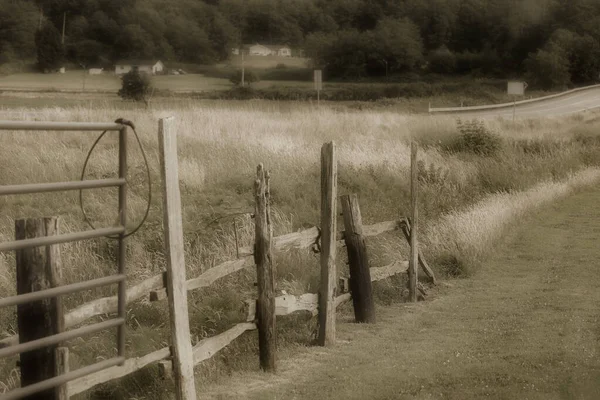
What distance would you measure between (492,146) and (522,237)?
31.4 ft

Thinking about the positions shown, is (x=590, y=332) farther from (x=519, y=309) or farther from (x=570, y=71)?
(x=570, y=71)

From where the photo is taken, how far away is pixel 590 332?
29.3ft

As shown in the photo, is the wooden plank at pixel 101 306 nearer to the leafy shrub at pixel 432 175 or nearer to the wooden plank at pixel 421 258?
the wooden plank at pixel 421 258

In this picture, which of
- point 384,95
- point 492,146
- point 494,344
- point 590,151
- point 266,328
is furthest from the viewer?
point 384,95

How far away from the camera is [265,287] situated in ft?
25.4

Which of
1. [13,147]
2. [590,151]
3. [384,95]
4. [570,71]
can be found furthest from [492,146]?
[570,71]

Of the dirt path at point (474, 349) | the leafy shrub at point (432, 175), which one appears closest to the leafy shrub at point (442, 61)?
the leafy shrub at point (432, 175)

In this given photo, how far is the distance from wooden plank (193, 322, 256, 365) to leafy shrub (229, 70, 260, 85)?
25.1m

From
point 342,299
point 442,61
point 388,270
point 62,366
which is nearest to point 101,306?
point 62,366

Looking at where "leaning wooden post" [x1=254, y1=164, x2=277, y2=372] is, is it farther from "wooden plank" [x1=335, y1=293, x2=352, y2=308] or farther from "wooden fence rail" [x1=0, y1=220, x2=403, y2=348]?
"wooden plank" [x1=335, y1=293, x2=352, y2=308]

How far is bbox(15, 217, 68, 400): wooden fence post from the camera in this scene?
486cm

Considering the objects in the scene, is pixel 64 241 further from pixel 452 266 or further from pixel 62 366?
pixel 452 266

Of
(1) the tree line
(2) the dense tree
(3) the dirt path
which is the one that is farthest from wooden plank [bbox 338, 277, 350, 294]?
(2) the dense tree

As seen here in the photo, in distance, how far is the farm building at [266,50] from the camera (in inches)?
1261
